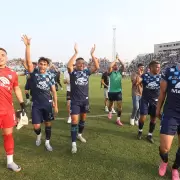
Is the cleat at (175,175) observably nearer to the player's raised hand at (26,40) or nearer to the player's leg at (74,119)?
the player's leg at (74,119)

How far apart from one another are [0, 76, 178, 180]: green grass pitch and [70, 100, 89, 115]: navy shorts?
34.9 inches

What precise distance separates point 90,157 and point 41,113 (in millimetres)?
1614

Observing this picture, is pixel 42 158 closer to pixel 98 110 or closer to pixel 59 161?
pixel 59 161

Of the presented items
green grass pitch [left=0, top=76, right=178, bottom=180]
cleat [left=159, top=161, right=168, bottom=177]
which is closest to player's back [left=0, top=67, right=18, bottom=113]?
green grass pitch [left=0, top=76, right=178, bottom=180]

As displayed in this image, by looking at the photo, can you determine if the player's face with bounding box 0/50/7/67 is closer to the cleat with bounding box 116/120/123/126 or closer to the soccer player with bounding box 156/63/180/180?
the soccer player with bounding box 156/63/180/180

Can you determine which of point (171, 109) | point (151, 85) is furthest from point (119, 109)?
point (171, 109)

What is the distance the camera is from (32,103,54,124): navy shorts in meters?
5.79

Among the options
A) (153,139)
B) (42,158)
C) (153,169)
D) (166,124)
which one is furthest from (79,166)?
(153,139)

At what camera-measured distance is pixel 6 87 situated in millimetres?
4582

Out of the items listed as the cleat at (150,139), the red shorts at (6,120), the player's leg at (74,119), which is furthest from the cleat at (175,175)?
the red shorts at (6,120)

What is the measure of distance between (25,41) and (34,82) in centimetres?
102

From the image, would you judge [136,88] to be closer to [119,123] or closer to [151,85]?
[119,123]

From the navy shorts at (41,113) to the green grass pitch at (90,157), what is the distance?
0.73 m

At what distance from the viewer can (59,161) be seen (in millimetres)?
5145
